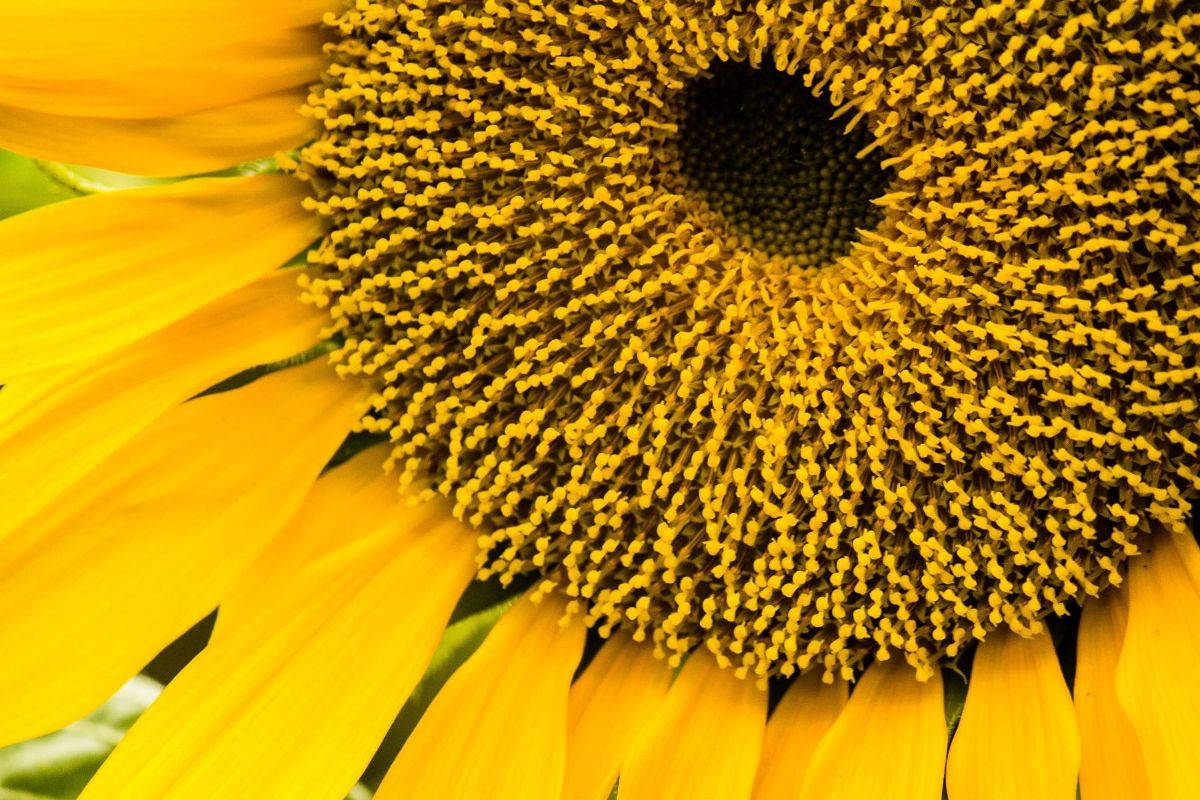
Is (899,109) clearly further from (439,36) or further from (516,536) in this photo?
(516,536)

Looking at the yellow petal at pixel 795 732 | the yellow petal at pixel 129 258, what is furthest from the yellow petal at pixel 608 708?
the yellow petal at pixel 129 258

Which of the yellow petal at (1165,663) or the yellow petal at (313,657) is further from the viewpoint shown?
the yellow petal at (313,657)

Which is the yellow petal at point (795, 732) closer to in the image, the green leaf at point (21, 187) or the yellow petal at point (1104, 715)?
the yellow petal at point (1104, 715)

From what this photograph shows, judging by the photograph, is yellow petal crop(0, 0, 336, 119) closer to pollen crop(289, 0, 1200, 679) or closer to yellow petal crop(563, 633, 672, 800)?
pollen crop(289, 0, 1200, 679)

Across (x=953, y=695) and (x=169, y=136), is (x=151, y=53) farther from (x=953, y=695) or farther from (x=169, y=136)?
(x=953, y=695)

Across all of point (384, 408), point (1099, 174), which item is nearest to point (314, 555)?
point (384, 408)

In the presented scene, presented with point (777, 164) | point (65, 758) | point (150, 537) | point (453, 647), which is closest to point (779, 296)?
point (777, 164)
